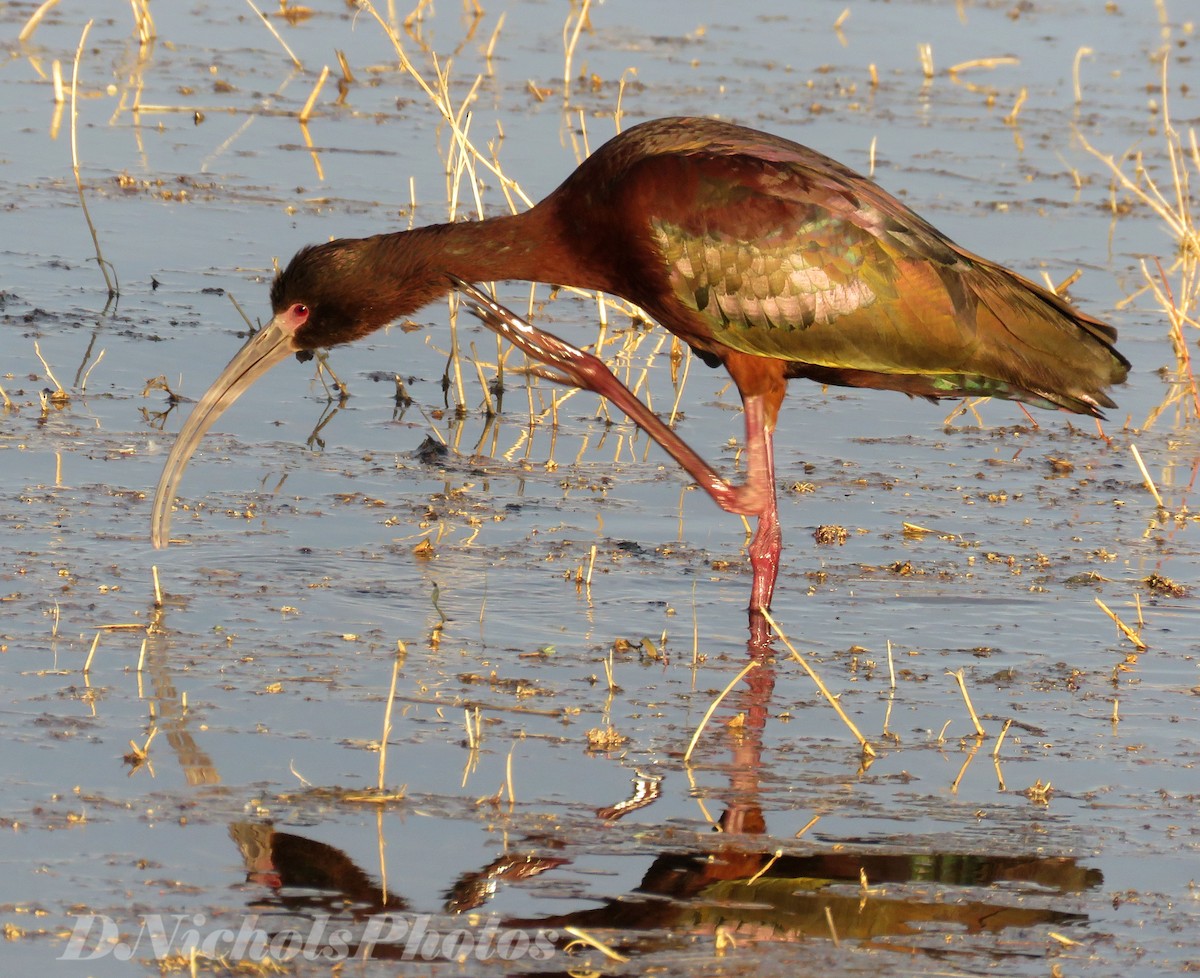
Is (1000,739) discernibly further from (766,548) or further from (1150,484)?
(1150,484)

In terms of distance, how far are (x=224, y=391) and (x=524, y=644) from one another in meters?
1.42

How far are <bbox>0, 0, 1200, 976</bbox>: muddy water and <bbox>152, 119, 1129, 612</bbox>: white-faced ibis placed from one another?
0.54 m

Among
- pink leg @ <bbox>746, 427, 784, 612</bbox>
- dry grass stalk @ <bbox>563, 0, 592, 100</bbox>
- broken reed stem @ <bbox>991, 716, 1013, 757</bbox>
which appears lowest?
broken reed stem @ <bbox>991, 716, 1013, 757</bbox>

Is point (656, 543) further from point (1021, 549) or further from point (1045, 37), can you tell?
point (1045, 37)

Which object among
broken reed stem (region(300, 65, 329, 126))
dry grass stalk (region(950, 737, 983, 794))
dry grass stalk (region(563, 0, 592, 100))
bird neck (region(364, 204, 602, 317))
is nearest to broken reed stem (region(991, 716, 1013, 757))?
dry grass stalk (region(950, 737, 983, 794))

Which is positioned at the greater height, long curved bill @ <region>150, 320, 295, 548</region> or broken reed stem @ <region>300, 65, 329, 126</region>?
broken reed stem @ <region>300, 65, 329, 126</region>

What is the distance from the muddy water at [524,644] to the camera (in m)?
4.09

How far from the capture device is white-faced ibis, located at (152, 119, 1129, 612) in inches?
243

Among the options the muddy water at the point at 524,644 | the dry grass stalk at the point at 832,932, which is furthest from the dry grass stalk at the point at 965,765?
the dry grass stalk at the point at 832,932

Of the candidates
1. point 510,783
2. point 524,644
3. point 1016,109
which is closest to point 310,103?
point 1016,109

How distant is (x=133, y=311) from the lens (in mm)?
8852

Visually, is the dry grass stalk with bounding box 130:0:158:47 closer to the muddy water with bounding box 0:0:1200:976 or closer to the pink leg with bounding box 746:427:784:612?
the muddy water with bounding box 0:0:1200:976

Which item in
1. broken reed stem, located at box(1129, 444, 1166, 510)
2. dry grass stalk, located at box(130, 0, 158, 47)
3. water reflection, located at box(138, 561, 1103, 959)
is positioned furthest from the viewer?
dry grass stalk, located at box(130, 0, 158, 47)

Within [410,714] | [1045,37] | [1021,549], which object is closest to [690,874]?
[410,714]
